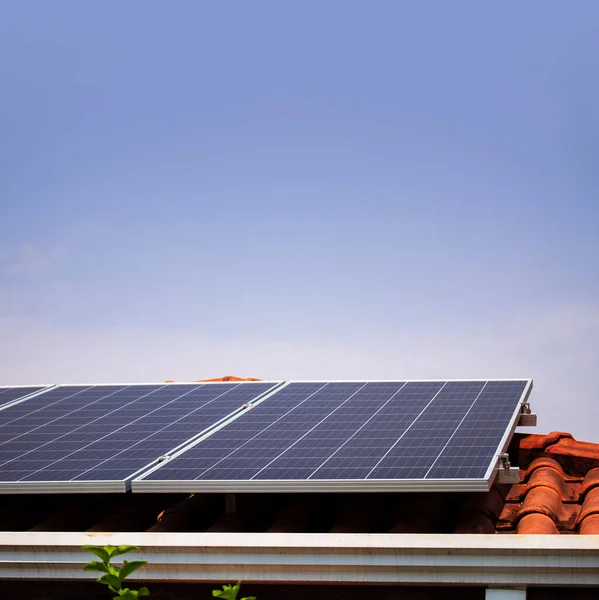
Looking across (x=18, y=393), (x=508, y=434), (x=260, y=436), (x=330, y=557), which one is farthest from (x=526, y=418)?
(x=18, y=393)

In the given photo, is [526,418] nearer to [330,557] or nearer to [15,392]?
[330,557]

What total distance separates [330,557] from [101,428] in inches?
263

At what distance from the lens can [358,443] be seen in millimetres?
15102

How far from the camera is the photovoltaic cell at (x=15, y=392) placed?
809 inches

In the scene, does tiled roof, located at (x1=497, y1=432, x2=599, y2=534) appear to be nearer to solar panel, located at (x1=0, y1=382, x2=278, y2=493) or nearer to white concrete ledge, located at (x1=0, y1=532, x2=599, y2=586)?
white concrete ledge, located at (x1=0, y1=532, x2=599, y2=586)

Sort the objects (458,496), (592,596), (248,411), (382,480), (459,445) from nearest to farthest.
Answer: (592,596), (382,480), (459,445), (458,496), (248,411)

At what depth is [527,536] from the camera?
A: 1184 cm

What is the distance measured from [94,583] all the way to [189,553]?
5.50 ft

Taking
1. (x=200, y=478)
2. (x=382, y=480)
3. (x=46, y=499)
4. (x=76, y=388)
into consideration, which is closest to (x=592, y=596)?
(x=382, y=480)

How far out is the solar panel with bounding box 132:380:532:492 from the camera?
13.3 metres

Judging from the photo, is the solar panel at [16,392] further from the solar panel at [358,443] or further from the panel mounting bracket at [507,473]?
the panel mounting bracket at [507,473]

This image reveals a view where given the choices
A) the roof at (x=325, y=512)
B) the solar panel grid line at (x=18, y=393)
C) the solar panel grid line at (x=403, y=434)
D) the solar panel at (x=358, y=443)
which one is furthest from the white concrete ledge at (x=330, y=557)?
the solar panel grid line at (x=18, y=393)

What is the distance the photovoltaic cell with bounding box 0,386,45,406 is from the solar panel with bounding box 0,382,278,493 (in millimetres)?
457

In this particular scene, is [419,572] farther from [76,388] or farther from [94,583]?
[76,388]
